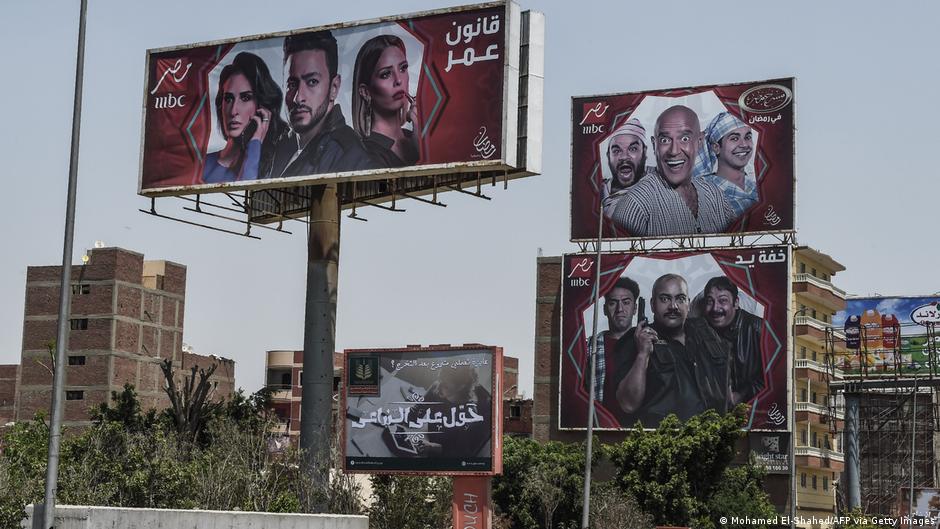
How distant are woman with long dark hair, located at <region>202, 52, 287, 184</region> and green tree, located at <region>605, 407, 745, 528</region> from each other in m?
24.6

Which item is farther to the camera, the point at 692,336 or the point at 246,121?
the point at 692,336

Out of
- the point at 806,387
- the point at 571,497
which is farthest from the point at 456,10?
the point at 806,387

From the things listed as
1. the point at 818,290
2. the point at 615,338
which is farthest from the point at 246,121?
the point at 818,290

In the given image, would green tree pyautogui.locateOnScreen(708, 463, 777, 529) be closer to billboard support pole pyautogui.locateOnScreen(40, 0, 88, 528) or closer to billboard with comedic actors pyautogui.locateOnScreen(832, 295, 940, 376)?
billboard with comedic actors pyautogui.locateOnScreen(832, 295, 940, 376)

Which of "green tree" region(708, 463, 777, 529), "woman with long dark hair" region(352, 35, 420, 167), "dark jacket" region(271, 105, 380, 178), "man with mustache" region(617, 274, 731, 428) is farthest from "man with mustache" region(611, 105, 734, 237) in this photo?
"dark jacket" region(271, 105, 380, 178)

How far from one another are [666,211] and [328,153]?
34.8 meters

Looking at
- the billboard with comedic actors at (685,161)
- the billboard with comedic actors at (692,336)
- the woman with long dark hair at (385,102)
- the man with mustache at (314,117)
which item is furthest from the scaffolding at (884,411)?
the man with mustache at (314,117)

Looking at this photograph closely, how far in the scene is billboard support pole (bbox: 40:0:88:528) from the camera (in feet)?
75.4

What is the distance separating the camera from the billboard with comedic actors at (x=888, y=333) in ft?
269

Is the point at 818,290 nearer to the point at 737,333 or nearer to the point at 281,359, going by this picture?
the point at 737,333

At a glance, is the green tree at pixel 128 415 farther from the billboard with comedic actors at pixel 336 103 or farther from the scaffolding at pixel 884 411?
the scaffolding at pixel 884 411

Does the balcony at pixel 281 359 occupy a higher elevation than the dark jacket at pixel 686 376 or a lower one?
higher

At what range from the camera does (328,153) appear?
40.0m

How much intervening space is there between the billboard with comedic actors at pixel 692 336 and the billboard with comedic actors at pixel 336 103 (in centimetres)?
3309
